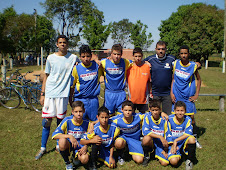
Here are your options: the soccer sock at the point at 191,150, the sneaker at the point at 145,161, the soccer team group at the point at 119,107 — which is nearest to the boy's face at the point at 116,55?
the soccer team group at the point at 119,107

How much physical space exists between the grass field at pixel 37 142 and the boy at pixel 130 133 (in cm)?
20

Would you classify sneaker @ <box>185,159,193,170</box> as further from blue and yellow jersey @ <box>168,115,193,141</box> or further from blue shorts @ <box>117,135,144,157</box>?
blue shorts @ <box>117,135,144,157</box>

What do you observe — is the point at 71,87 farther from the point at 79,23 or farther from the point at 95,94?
the point at 79,23

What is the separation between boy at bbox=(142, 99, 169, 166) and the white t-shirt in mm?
1687

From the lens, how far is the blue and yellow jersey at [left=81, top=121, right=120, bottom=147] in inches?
153

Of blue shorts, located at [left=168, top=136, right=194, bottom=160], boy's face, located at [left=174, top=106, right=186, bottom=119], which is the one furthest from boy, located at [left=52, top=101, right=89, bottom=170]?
boy's face, located at [left=174, top=106, right=186, bottom=119]

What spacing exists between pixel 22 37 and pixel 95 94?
3062cm

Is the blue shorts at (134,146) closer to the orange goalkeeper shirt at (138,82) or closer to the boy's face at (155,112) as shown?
the boy's face at (155,112)

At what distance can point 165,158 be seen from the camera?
13.1 feet

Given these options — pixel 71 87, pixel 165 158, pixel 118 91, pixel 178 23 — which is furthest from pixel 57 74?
pixel 178 23

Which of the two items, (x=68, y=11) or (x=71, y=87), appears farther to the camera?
(x=68, y=11)

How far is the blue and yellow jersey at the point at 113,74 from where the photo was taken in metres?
4.32

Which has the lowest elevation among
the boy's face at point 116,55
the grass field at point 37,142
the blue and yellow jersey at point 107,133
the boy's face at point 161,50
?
the grass field at point 37,142

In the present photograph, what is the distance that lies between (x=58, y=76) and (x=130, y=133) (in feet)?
5.94
